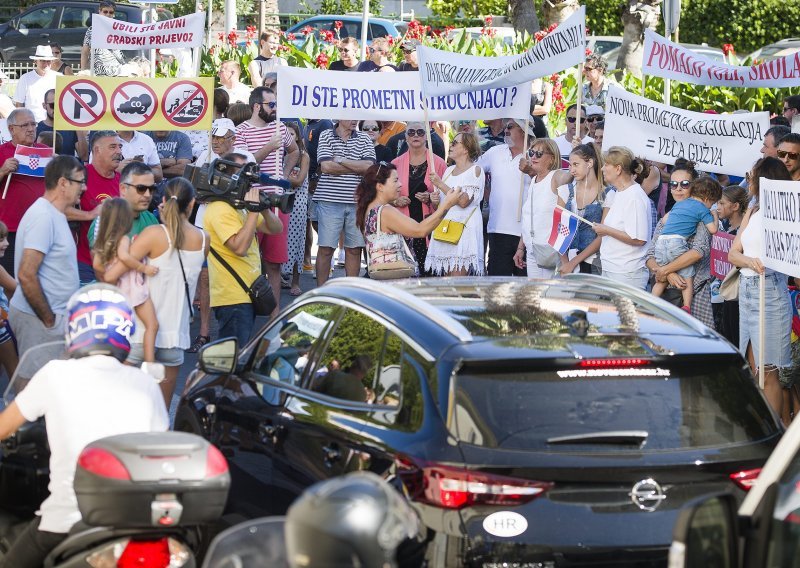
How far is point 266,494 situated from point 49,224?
3045 mm

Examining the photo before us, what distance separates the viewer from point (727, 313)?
931cm

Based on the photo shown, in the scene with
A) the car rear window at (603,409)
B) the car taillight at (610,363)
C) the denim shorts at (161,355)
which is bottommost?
the denim shorts at (161,355)

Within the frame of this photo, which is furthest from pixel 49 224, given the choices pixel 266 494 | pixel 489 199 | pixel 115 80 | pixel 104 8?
pixel 104 8

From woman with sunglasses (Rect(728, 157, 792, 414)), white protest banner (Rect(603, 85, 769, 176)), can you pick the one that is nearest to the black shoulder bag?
woman with sunglasses (Rect(728, 157, 792, 414))

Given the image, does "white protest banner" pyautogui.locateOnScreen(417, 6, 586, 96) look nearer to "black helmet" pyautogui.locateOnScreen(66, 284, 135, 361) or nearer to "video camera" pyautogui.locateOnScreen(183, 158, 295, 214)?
"video camera" pyautogui.locateOnScreen(183, 158, 295, 214)

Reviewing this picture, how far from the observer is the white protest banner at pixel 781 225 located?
7586 millimetres

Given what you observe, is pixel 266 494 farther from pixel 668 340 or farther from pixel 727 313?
pixel 727 313

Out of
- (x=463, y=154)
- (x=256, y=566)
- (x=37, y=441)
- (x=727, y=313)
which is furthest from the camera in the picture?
(x=463, y=154)

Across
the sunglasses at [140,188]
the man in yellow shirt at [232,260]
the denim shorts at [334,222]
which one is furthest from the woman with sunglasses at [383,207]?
the denim shorts at [334,222]

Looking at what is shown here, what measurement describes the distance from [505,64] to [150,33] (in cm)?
496

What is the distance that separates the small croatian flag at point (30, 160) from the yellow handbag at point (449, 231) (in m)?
3.29

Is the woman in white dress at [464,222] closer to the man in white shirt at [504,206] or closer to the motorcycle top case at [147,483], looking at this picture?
the man in white shirt at [504,206]

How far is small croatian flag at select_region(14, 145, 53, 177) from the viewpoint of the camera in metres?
11.1

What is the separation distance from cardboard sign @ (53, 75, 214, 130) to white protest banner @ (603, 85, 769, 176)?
12.0 ft
